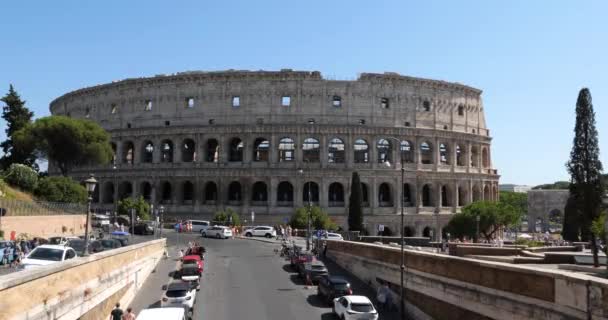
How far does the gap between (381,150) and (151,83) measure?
2770 cm

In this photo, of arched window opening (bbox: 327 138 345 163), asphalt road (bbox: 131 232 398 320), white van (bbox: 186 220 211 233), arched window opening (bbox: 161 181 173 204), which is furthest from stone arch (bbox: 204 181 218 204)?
asphalt road (bbox: 131 232 398 320)

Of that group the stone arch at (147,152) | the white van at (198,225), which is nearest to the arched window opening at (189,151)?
the stone arch at (147,152)

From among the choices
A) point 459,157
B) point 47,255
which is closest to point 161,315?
point 47,255

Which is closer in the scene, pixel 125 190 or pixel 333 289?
pixel 333 289

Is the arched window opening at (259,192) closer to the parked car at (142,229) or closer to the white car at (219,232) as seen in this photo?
the white car at (219,232)

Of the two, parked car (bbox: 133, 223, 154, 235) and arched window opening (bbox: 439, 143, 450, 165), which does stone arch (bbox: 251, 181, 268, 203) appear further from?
arched window opening (bbox: 439, 143, 450, 165)

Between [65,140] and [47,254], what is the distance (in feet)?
136

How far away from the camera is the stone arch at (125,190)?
6400 centimetres

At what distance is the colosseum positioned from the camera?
59250mm

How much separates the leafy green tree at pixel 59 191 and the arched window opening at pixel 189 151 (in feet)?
56.0

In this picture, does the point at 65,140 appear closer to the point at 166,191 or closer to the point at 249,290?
the point at 166,191

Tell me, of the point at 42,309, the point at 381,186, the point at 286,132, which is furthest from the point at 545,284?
the point at 381,186

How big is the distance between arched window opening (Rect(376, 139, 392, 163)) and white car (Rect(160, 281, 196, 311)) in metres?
43.6

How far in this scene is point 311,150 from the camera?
202ft
